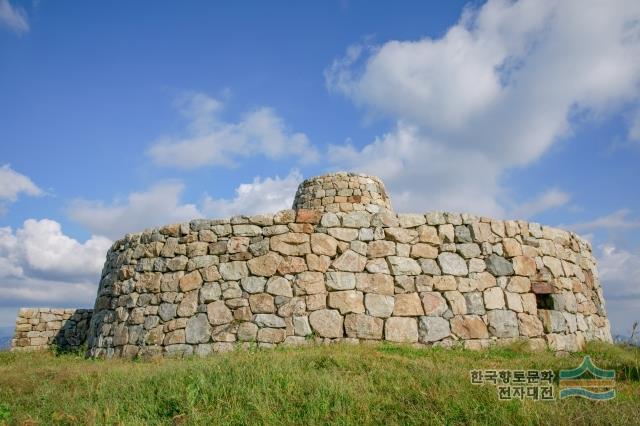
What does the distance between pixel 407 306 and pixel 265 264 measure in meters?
2.69

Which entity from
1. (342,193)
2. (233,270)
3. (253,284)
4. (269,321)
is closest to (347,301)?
(269,321)

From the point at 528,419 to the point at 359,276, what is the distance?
4.59m

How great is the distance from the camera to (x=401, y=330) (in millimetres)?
7852

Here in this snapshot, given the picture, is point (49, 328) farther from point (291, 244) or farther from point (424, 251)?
point (424, 251)

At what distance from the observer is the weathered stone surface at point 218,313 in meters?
8.22

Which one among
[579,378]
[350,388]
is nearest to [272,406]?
[350,388]

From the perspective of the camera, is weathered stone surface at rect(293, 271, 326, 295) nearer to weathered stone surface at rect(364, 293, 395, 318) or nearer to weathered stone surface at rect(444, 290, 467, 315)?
weathered stone surface at rect(364, 293, 395, 318)

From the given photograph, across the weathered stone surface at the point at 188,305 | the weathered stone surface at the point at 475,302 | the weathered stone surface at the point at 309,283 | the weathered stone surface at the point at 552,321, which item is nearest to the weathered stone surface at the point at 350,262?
the weathered stone surface at the point at 309,283

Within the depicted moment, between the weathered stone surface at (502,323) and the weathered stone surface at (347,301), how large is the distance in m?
2.36

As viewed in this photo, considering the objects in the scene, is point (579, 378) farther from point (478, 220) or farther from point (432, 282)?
point (478, 220)

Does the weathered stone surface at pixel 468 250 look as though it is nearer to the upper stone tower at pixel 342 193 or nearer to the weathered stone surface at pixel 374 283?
the weathered stone surface at pixel 374 283

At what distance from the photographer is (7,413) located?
16.1ft

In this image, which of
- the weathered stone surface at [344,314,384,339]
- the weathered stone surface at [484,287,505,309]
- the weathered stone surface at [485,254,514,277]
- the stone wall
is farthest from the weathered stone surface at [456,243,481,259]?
the stone wall

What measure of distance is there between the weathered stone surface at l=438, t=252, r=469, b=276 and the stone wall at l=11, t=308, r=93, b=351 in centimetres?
1038
